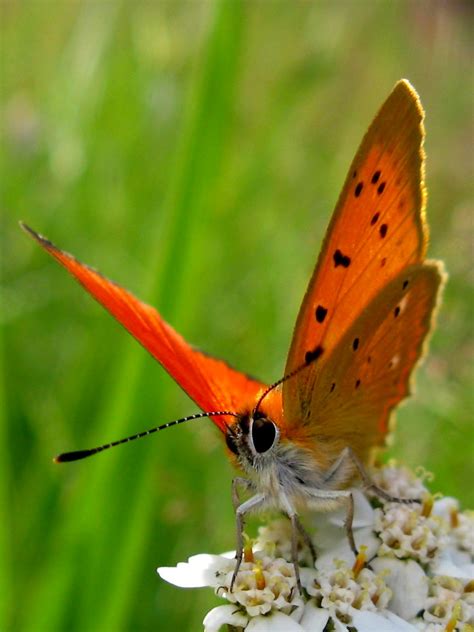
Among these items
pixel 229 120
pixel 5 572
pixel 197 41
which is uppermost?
pixel 197 41

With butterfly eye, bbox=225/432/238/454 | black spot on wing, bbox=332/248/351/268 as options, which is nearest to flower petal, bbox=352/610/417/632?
butterfly eye, bbox=225/432/238/454

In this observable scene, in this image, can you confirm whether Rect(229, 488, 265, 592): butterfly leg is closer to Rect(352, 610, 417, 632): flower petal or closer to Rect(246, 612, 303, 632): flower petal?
Rect(246, 612, 303, 632): flower petal

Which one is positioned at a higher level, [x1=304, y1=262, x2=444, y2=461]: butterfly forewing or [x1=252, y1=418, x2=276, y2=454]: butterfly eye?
[x1=304, y1=262, x2=444, y2=461]: butterfly forewing

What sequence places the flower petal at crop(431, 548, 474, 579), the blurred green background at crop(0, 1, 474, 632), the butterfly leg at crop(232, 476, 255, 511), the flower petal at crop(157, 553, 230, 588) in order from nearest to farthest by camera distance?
the flower petal at crop(157, 553, 230, 588)
the flower petal at crop(431, 548, 474, 579)
the butterfly leg at crop(232, 476, 255, 511)
the blurred green background at crop(0, 1, 474, 632)

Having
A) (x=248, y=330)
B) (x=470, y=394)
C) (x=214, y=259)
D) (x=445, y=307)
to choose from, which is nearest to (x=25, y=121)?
(x=214, y=259)

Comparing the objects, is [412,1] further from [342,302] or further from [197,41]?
[342,302]

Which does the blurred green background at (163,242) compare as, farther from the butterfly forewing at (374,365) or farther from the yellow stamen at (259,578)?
the yellow stamen at (259,578)
